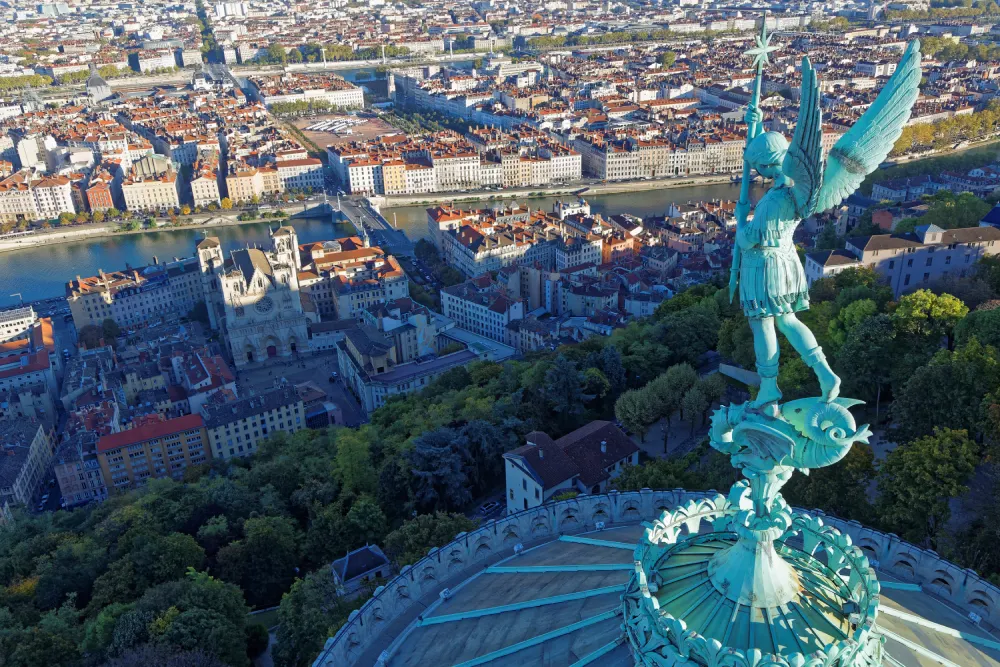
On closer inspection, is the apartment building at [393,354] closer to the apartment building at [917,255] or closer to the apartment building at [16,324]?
the apartment building at [917,255]

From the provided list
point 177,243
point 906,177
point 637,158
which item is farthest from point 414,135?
point 906,177

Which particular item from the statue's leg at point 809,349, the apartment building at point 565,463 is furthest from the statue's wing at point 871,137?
the apartment building at point 565,463

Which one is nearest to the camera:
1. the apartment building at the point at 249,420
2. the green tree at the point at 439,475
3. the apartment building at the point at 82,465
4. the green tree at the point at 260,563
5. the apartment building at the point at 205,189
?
the green tree at the point at 260,563

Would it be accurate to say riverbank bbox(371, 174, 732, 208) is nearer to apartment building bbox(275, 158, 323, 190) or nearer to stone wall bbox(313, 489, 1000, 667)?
apartment building bbox(275, 158, 323, 190)

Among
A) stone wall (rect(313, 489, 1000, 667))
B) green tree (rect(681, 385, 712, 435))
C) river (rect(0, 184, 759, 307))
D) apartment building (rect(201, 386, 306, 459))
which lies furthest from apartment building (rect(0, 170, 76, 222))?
stone wall (rect(313, 489, 1000, 667))

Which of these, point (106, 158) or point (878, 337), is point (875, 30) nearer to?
point (106, 158)
